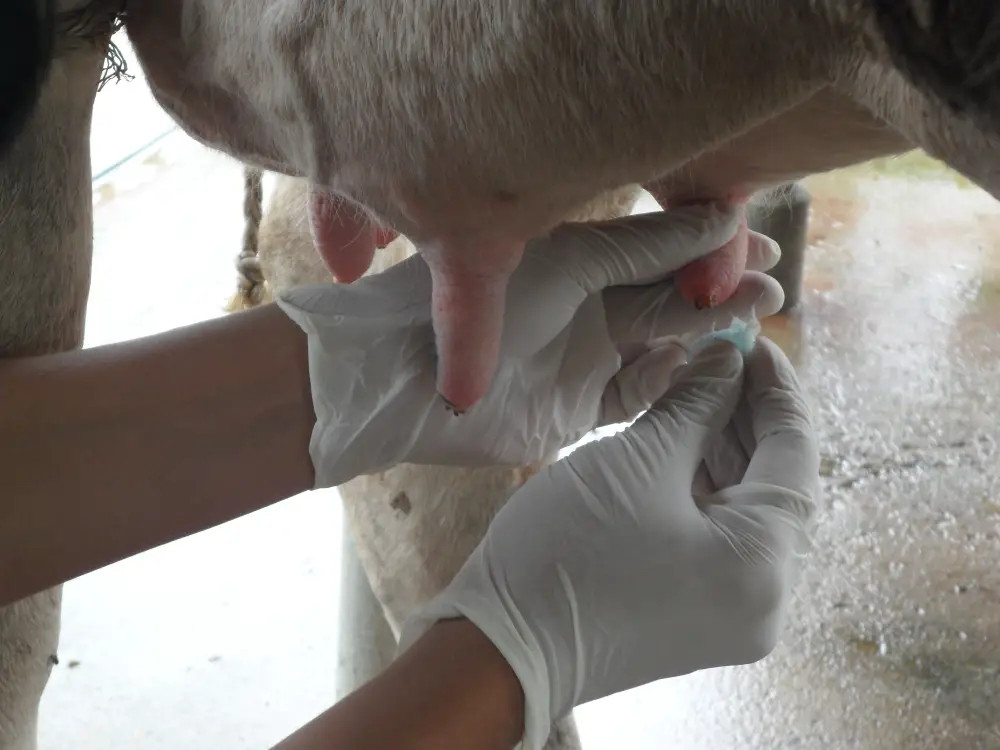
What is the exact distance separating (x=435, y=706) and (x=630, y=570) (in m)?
0.16

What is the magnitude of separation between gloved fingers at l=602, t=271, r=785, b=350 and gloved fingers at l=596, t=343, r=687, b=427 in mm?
30

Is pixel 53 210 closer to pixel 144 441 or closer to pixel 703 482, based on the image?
pixel 144 441

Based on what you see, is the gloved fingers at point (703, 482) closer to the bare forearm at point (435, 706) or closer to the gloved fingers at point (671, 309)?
the gloved fingers at point (671, 309)

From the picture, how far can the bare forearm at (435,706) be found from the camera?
0.54 m

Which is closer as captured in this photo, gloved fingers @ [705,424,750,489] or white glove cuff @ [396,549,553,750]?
white glove cuff @ [396,549,553,750]

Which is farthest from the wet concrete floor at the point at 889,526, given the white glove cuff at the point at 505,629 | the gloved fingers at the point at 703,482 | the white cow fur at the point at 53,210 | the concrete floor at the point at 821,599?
the white cow fur at the point at 53,210

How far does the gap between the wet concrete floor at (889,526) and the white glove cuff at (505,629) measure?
0.67 meters

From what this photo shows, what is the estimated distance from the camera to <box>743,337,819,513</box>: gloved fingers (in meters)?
0.66

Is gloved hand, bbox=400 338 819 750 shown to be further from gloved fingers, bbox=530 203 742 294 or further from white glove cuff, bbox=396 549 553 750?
gloved fingers, bbox=530 203 742 294

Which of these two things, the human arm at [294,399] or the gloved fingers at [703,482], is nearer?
the human arm at [294,399]

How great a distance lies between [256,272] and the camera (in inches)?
41.0

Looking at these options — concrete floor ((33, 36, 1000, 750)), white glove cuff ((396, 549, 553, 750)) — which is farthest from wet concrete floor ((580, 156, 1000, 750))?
white glove cuff ((396, 549, 553, 750))

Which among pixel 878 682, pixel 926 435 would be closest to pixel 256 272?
pixel 878 682

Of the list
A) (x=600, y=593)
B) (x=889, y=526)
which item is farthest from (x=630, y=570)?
(x=889, y=526)
